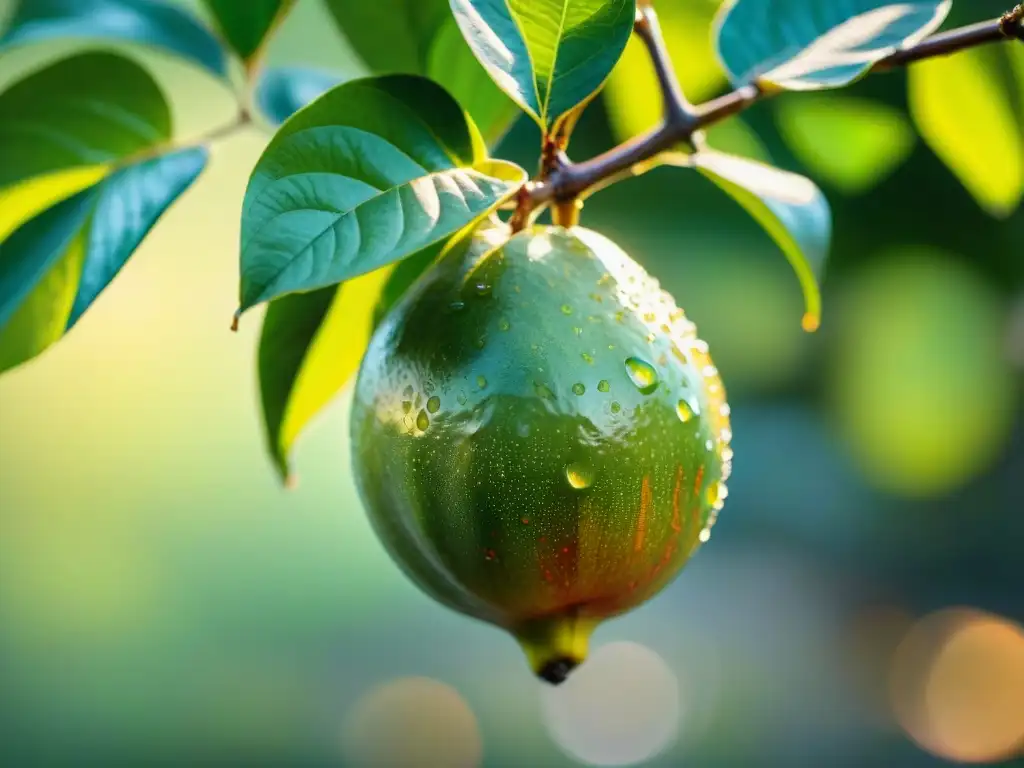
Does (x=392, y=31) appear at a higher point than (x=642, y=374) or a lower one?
higher

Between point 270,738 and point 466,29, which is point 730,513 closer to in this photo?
point 270,738

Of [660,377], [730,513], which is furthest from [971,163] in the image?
[730,513]

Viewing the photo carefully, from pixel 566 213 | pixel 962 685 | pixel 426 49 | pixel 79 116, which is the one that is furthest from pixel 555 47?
pixel 962 685

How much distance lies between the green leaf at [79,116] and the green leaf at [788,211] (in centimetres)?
32

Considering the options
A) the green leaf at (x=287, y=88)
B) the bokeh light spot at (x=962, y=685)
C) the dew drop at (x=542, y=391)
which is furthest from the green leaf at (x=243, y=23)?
the bokeh light spot at (x=962, y=685)

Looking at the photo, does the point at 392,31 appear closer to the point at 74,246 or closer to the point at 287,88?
the point at 287,88

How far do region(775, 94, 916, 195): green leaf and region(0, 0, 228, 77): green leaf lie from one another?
0.47 m

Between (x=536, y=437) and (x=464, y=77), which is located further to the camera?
(x=464, y=77)

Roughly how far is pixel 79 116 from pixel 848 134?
592 mm

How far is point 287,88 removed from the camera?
2.51ft

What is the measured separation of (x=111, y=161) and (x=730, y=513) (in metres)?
3.37

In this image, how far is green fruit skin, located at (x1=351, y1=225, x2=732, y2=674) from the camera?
1.53 ft

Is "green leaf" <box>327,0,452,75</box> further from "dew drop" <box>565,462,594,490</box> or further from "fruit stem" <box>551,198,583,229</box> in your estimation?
"dew drop" <box>565,462,594,490</box>

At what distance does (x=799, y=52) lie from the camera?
1.95 feet
